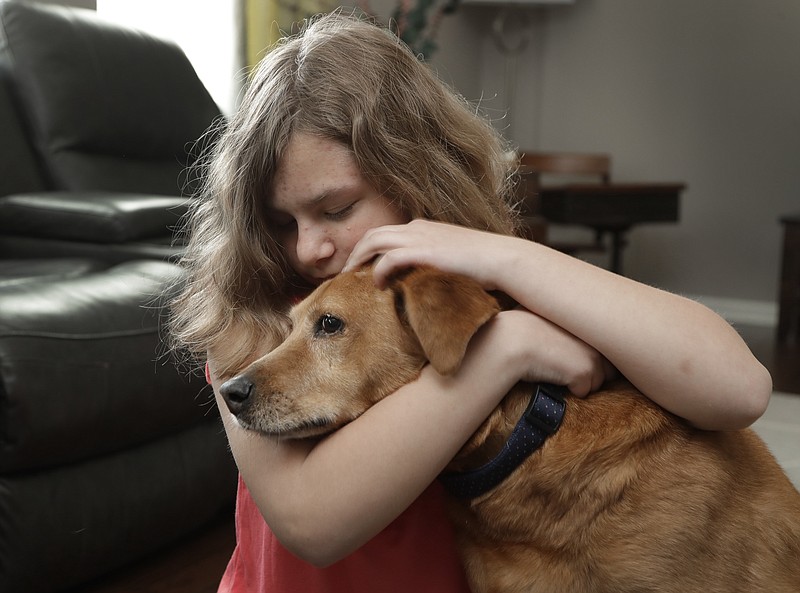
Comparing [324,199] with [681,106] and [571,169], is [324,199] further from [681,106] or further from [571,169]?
[681,106]

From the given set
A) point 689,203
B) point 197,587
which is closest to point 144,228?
point 197,587

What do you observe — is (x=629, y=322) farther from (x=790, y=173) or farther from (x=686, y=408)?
(x=790, y=173)

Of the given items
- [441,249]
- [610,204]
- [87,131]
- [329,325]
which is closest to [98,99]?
[87,131]

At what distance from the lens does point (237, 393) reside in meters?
1.04

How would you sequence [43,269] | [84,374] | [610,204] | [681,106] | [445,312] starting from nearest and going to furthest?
[445,312] → [84,374] → [43,269] → [610,204] → [681,106]

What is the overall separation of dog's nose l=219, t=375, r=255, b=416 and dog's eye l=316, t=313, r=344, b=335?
0.12m

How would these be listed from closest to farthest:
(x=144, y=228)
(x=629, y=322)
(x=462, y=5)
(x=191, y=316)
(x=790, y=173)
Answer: (x=629, y=322), (x=191, y=316), (x=144, y=228), (x=790, y=173), (x=462, y=5)

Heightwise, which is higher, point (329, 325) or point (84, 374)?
point (329, 325)

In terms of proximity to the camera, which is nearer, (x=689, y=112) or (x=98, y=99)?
(x=98, y=99)

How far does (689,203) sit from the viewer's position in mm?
6031

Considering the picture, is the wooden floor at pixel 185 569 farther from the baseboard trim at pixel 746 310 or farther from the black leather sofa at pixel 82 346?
the baseboard trim at pixel 746 310


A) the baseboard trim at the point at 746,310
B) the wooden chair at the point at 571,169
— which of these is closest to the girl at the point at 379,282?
the wooden chair at the point at 571,169

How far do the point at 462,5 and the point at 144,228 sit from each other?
4.63 meters

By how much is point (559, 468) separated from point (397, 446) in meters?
0.20
